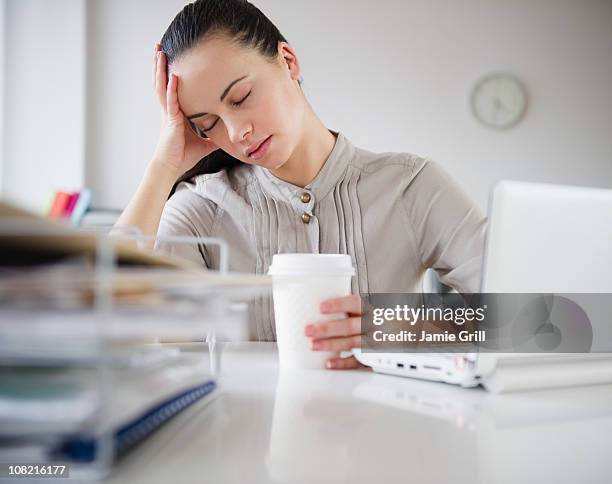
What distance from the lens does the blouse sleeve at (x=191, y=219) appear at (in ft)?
4.59

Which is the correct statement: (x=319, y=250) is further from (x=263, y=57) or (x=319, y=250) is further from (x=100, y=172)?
(x=100, y=172)

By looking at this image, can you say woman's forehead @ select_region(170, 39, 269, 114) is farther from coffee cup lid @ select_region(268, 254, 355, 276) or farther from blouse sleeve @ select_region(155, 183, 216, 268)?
coffee cup lid @ select_region(268, 254, 355, 276)

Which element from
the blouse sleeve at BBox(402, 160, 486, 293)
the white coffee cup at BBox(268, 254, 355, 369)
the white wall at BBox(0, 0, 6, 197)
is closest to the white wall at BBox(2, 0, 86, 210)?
the white wall at BBox(0, 0, 6, 197)

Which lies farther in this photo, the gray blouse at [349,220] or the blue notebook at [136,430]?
the gray blouse at [349,220]

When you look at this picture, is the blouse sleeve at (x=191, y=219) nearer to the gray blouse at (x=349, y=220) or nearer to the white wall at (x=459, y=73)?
the gray blouse at (x=349, y=220)

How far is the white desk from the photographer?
14.7 inches

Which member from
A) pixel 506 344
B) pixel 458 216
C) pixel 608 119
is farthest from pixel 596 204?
pixel 608 119

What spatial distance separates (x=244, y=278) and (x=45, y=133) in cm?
353

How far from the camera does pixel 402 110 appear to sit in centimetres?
409

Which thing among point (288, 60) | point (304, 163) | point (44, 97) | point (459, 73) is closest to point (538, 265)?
point (304, 163)

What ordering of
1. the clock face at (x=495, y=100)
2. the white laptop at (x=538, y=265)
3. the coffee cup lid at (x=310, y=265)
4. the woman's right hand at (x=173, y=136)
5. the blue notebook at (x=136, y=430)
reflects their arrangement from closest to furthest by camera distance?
1. the blue notebook at (x=136, y=430)
2. the white laptop at (x=538, y=265)
3. the coffee cup lid at (x=310, y=265)
4. the woman's right hand at (x=173, y=136)
5. the clock face at (x=495, y=100)

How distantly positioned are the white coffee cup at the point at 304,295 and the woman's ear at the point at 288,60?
71 cm

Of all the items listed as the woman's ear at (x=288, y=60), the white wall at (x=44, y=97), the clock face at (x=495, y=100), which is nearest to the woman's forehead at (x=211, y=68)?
the woman's ear at (x=288, y=60)

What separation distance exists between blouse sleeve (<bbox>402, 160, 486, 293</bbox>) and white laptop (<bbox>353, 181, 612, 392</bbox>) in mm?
573
